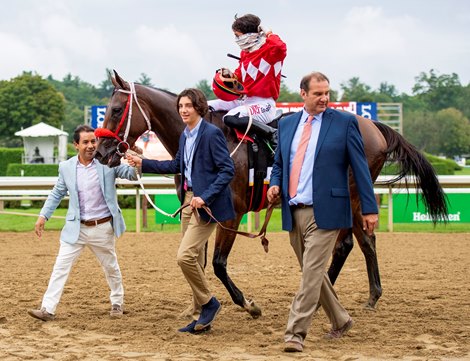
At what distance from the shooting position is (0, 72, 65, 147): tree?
5250 cm

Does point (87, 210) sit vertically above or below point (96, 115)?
below

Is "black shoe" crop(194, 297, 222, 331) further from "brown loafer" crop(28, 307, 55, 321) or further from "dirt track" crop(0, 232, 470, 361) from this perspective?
"brown loafer" crop(28, 307, 55, 321)

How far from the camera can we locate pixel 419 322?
602 cm

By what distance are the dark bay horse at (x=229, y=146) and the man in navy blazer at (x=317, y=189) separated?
1.21m

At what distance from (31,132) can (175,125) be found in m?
33.5

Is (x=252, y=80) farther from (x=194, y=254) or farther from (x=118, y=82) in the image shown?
(x=194, y=254)

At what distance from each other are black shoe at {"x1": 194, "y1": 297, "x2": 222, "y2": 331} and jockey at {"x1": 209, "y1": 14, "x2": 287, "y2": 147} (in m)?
1.57

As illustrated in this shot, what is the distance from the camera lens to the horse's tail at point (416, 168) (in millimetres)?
7215

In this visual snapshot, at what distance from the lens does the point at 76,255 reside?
627 cm

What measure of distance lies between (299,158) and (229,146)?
1560mm

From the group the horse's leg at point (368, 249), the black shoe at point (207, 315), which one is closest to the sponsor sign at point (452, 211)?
the horse's leg at point (368, 249)

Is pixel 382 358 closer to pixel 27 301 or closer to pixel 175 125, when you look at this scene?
pixel 175 125

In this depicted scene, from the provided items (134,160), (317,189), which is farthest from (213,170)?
(317,189)

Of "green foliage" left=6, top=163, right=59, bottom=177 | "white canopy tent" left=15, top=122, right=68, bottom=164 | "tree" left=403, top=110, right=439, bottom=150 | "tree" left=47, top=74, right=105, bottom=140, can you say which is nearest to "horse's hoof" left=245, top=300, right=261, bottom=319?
"green foliage" left=6, top=163, right=59, bottom=177
